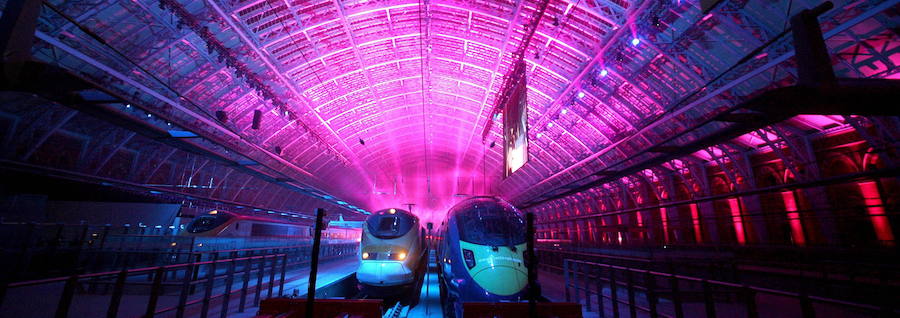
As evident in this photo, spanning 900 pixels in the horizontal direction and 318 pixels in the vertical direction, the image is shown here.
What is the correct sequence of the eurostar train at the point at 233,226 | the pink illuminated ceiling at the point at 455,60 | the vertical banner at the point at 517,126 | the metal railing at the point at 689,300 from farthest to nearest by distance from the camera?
the eurostar train at the point at 233,226
the vertical banner at the point at 517,126
the pink illuminated ceiling at the point at 455,60
the metal railing at the point at 689,300

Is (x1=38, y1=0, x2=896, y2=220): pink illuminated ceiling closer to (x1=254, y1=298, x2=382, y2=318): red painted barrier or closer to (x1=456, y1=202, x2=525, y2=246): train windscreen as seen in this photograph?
(x1=456, y1=202, x2=525, y2=246): train windscreen

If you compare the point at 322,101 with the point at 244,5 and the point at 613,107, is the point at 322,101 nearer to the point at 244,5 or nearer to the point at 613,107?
the point at 244,5

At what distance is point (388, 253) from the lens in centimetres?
1124

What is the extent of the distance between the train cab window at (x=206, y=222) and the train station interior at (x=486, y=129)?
0.13m

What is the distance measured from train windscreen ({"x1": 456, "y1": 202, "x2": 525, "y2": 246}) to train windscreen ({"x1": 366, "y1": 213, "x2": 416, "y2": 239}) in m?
3.85

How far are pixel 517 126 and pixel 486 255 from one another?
23.1ft

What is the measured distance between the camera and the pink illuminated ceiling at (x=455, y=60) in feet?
39.0

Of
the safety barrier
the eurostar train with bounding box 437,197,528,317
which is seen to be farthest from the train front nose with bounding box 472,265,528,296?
the safety barrier

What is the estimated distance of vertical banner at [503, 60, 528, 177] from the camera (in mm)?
12125

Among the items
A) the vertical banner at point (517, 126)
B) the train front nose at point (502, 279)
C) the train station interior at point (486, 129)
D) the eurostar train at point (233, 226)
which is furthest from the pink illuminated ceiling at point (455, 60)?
the train front nose at point (502, 279)

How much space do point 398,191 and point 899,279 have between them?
147 ft

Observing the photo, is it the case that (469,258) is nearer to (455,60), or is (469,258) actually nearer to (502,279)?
(502,279)

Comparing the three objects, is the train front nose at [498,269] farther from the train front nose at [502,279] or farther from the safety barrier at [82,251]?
the safety barrier at [82,251]

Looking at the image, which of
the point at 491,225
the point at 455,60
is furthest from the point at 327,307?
the point at 455,60
